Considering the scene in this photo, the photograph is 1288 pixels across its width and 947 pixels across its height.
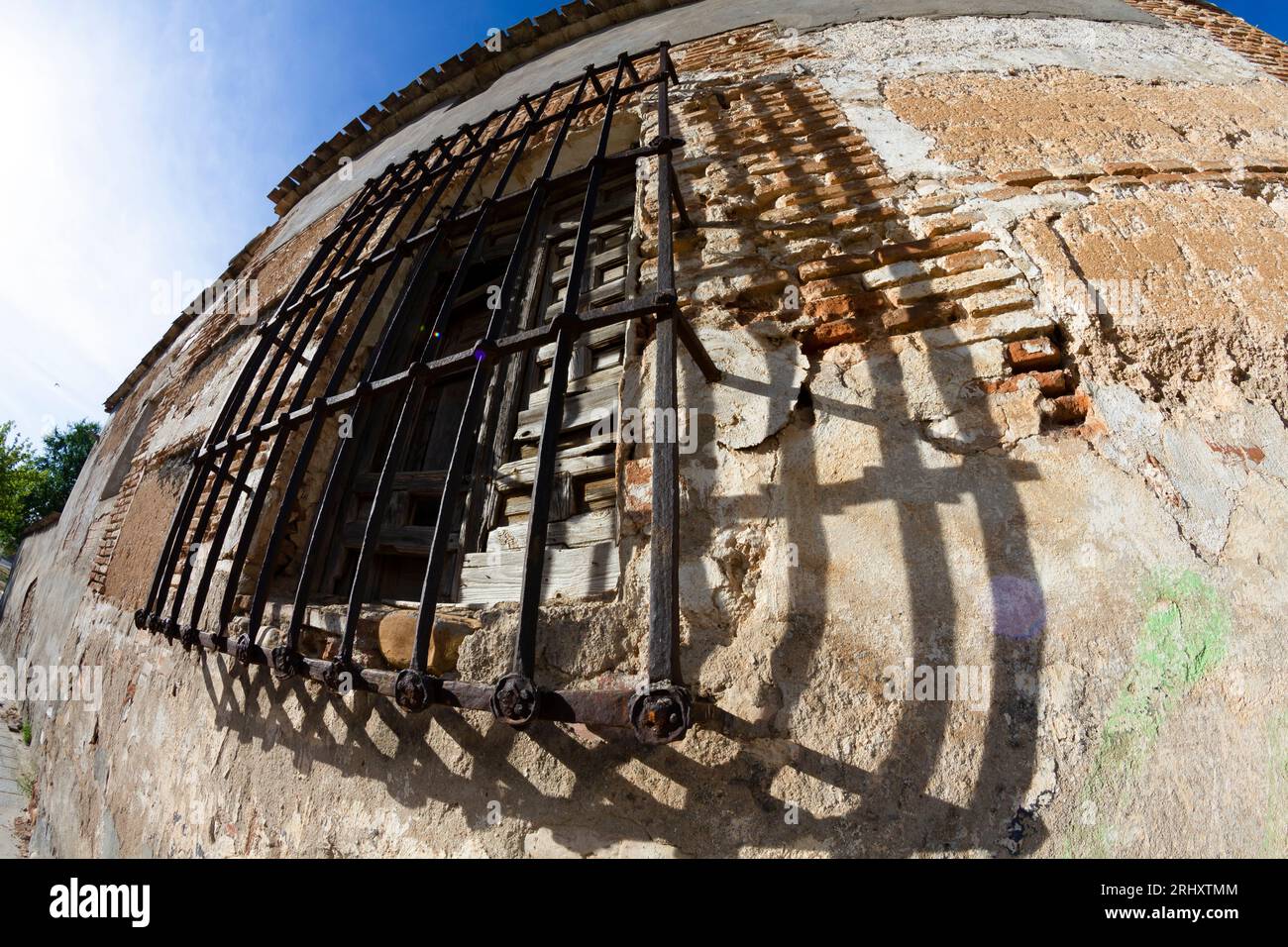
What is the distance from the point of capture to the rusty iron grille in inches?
41.4

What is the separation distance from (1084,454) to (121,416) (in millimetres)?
7506

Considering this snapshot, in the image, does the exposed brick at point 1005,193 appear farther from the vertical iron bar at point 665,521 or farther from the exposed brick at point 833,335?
the vertical iron bar at point 665,521

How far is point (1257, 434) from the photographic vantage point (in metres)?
1.16

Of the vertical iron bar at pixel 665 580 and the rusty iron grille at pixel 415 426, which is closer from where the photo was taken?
the vertical iron bar at pixel 665 580

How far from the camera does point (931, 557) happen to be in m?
1.12

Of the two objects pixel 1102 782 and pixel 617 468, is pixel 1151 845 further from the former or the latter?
pixel 617 468

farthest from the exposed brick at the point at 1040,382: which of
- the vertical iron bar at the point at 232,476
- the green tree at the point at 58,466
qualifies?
the green tree at the point at 58,466

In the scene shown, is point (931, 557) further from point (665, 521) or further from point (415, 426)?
point (415, 426)

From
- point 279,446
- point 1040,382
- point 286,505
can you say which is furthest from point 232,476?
point 1040,382

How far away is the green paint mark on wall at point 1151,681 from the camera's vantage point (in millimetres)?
890

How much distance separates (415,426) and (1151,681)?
8.33 ft

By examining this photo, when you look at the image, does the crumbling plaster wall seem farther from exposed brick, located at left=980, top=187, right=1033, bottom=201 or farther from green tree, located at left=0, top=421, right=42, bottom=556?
green tree, located at left=0, top=421, right=42, bottom=556

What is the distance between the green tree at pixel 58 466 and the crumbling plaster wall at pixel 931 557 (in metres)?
23.5

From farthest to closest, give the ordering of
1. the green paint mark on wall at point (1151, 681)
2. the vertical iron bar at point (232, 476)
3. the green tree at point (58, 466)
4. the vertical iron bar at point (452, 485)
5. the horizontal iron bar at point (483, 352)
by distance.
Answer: the green tree at point (58, 466)
the vertical iron bar at point (232, 476)
the horizontal iron bar at point (483, 352)
the vertical iron bar at point (452, 485)
the green paint mark on wall at point (1151, 681)
